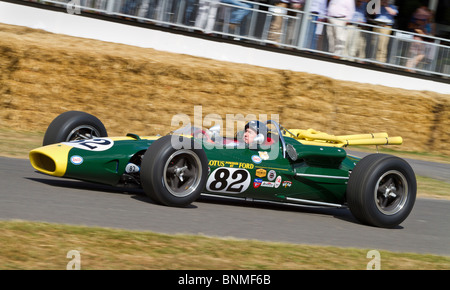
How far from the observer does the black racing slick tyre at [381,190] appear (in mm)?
6547

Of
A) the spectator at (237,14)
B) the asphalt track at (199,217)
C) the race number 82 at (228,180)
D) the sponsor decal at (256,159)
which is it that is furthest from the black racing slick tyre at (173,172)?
the spectator at (237,14)

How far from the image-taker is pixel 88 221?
512cm

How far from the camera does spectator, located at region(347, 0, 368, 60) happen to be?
13.7 m

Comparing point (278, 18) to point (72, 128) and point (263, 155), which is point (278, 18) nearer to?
point (263, 155)

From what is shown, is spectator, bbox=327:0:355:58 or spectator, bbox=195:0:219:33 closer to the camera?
spectator, bbox=195:0:219:33

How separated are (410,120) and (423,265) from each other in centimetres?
886

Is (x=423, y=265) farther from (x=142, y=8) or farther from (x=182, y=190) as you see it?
(x=142, y=8)

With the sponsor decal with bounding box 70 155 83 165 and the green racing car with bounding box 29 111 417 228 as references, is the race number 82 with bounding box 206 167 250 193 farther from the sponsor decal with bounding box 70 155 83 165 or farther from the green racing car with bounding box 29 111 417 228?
the sponsor decal with bounding box 70 155 83 165

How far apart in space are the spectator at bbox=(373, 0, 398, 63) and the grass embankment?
929cm

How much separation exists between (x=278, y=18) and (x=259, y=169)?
7.59m

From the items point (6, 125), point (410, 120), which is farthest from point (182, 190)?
point (410, 120)

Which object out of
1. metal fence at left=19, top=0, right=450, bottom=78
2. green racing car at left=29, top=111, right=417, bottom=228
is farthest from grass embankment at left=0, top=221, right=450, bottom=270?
metal fence at left=19, top=0, right=450, bottom=78

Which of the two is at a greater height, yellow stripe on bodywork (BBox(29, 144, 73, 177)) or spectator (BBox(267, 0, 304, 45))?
spectator (BBox(267, 0, 304, 45))

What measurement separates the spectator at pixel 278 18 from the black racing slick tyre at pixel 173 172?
26.2 feet
